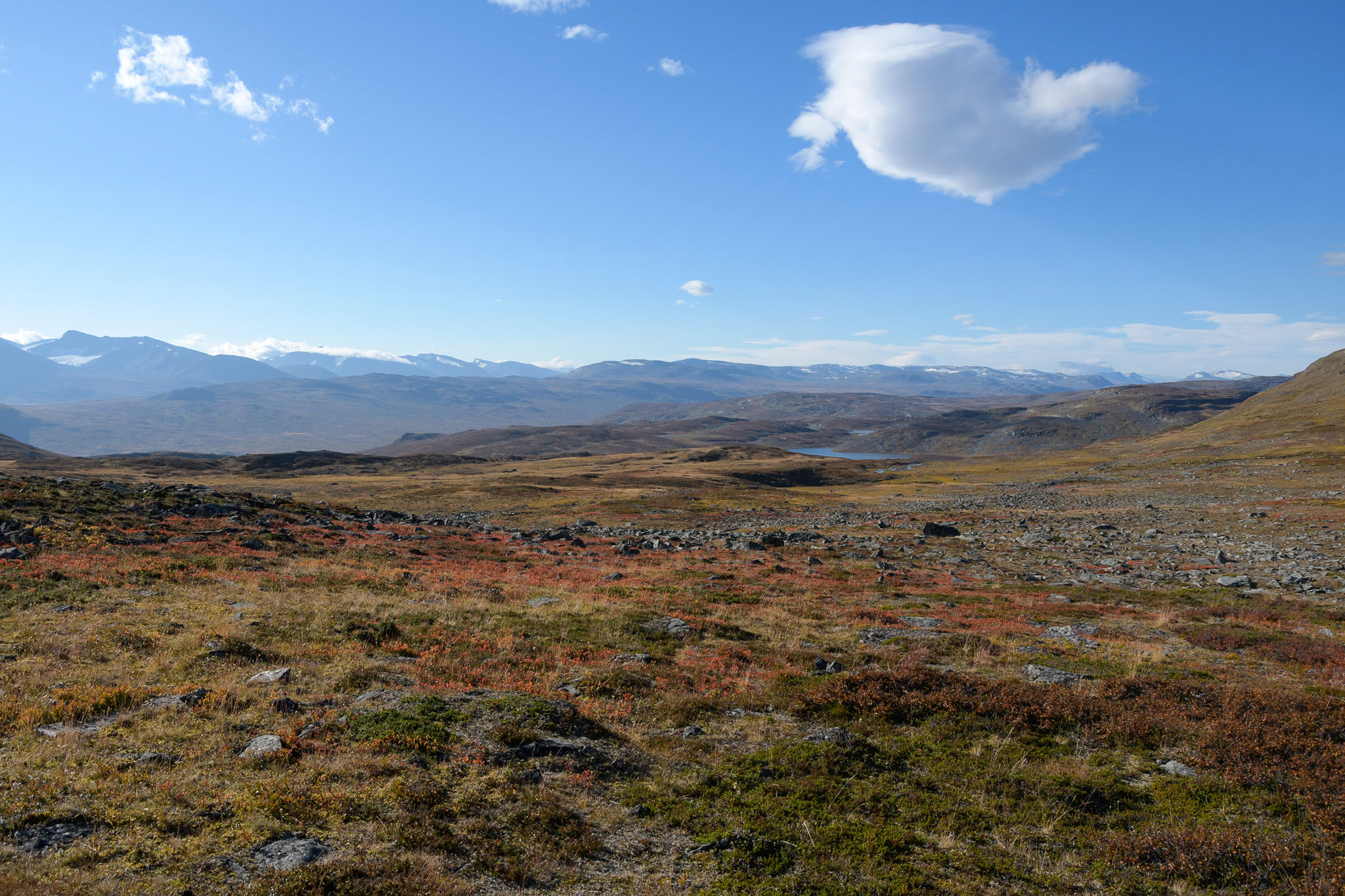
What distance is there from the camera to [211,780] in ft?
29.4

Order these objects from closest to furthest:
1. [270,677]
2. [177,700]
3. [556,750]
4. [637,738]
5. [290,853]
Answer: [290,853]
[556,750]
[177,700]
[637,738]
[270,677]

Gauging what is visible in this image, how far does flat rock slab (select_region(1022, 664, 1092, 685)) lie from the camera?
15.2 meters

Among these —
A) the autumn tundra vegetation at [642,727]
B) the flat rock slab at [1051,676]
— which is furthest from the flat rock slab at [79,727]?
the flat rock slab at [1051,676]

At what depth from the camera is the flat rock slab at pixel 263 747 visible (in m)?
9.73

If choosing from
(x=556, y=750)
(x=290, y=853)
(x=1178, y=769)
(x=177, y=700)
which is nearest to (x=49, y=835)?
(x=290, y=853)

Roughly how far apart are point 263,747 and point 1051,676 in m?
17.9

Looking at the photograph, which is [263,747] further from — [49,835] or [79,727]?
[79,727]

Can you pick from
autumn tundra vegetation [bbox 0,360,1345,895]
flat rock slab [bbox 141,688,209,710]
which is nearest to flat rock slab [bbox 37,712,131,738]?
autumn tundra vegetation [bbox 0,360,1345,895]

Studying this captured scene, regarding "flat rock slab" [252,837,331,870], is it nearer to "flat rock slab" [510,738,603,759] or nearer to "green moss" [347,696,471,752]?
"green moss" [347,696,471,752]

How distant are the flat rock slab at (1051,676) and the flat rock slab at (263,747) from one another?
16.9 m

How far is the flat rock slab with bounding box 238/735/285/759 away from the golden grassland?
0.11 meters

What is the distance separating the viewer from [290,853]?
7434 mm

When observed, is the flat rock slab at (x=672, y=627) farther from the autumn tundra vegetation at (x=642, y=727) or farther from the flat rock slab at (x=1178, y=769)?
the flat rock slab at (x=1178, y=769)

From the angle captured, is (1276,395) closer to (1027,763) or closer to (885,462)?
(885,462)
